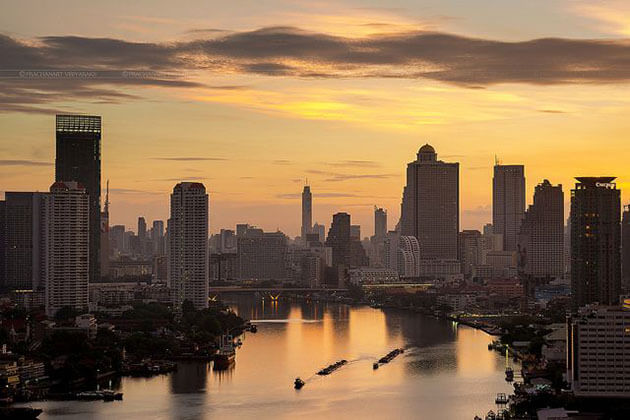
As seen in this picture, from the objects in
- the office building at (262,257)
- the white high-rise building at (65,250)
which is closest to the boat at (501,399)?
the white high-rise building at (65,250)

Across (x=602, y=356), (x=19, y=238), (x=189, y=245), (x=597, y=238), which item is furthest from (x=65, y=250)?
(x=602, y=356)

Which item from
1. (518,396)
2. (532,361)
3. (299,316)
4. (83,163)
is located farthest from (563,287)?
(518,396)

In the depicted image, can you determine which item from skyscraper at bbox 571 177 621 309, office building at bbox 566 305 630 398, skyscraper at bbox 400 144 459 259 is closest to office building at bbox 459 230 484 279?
skyscraper at bbox 400 144 459 259

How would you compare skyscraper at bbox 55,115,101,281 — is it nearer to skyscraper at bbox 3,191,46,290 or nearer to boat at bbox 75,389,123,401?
skyscraper at bbox 3,191,46,290

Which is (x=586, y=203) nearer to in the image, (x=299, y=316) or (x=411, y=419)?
(x=299, y=316)

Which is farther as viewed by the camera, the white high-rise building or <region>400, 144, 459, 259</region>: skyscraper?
<region>400, 144, 459, 259</region>: skyscraper
